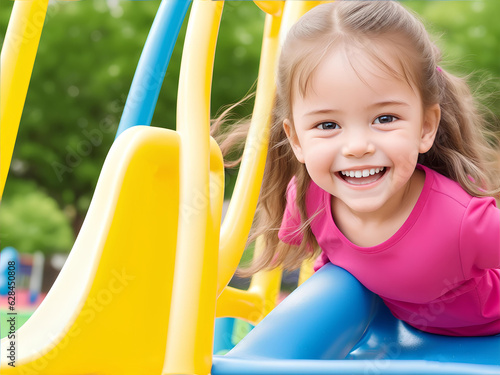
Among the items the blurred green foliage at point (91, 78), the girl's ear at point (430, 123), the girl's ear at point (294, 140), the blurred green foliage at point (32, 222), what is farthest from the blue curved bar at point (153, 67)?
the blurred green foliage at point (32, 222)

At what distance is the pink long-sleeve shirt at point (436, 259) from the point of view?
92cm

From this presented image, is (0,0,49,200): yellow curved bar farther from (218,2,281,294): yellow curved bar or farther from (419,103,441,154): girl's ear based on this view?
(419,103,441,154): girl's ear

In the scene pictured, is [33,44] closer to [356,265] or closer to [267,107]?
[267,107]

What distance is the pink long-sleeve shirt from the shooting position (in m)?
0.92

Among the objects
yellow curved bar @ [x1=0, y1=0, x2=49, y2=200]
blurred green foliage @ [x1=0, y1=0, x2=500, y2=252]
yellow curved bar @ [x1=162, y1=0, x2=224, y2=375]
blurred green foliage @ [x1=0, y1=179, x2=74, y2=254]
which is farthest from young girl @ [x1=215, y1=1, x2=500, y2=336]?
blurred green foliage @ [x1=0, y1=179, x2=74, y2=254]

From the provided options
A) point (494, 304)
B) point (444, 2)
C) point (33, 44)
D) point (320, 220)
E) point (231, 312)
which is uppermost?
point (444, 2)

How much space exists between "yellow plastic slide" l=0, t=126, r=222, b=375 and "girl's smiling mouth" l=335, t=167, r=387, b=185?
0.25m

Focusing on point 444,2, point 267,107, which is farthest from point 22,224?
point 267,107

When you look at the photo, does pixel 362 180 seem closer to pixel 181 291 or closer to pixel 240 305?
pixel 181 291

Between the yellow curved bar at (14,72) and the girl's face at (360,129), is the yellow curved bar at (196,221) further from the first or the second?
the yellow curved bar at (14,72)

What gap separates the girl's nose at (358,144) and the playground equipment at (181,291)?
19 centimetres

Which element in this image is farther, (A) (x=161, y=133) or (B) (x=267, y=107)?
(B) (x=267, y=107)

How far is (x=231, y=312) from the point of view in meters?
1.41

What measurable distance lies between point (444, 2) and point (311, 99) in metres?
5.29
